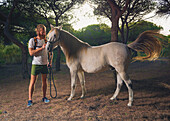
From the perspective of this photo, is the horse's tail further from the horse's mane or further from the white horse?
the horse's mane

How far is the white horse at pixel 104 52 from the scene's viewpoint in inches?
133

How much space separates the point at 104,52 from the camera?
354 cm

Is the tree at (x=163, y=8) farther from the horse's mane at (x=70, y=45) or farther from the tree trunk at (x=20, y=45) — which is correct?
the tree trunk at (x=20, y=45)

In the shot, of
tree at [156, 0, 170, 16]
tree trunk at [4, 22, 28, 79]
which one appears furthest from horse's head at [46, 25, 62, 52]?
tree at [156, 0, 170, 16]

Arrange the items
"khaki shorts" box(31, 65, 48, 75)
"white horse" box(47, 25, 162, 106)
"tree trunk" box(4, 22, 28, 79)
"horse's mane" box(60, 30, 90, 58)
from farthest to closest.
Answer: "tree trunk" box(4, 22, 28, 79), "horse's mane" box(60, 30, 90, 58), "khaki shorts" box(31, 65, 48, 75), "white horse" box(47, 25, 162, 106)

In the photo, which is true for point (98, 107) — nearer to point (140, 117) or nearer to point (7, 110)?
point (140, 117)

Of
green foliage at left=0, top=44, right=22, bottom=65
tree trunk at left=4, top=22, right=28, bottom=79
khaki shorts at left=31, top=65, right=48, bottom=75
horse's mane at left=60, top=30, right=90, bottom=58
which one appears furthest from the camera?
green foliage at left=0, top=44, right=22, bottom=65

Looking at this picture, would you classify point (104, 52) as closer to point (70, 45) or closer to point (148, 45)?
point (70, 45)

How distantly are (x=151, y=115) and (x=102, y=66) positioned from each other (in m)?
1.55

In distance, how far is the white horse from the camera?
11.1 feet

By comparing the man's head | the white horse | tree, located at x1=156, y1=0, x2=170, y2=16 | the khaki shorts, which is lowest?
the khaki shorts

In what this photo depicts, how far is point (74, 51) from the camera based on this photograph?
389 centimetres

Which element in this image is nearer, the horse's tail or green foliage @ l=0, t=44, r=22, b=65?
the horse's tail

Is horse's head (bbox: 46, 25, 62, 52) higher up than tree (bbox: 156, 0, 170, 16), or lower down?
lower down
